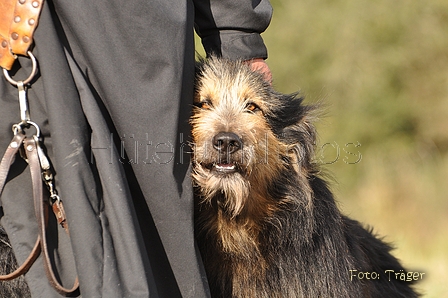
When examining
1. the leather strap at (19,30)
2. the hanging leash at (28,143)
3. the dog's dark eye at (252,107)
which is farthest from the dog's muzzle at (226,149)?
the leather strap at (19,30)

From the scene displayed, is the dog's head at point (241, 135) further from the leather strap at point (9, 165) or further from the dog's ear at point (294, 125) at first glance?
the leather strap at point (9, 165)

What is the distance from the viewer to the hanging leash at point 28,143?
2008 mm

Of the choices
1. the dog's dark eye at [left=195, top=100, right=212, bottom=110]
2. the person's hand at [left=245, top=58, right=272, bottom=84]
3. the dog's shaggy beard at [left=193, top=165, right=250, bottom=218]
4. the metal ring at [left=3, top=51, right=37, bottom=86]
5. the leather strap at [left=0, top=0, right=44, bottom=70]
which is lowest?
the dog's shaggy beard at [left=193, top=165, right=250, bottom=218]

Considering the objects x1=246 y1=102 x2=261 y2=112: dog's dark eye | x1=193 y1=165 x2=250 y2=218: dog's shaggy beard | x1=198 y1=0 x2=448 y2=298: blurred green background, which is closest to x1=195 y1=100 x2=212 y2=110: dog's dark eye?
x1=246 y1=102 x2=261 y2=112: dog's dark eye

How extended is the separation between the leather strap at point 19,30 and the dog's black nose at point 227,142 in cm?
90

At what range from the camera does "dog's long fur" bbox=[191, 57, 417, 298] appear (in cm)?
262

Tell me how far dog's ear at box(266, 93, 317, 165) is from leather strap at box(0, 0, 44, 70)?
52.0 inches

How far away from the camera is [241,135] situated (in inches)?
105

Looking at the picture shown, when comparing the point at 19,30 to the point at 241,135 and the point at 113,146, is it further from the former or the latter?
the point at 241,135

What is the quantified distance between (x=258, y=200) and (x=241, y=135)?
0.34 metres

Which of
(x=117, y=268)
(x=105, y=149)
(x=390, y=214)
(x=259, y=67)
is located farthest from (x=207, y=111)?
(x=390, y=214)

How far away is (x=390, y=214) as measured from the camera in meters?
7.65

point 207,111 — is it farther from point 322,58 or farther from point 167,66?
point 322,58

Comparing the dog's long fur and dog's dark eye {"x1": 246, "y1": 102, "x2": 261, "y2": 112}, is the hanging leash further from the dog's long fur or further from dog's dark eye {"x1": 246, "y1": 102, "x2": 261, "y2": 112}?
dog's dark eye {"x1": 246, "y1": 102, "x2": 261, "y2": 112}
